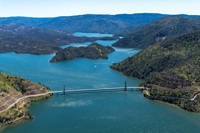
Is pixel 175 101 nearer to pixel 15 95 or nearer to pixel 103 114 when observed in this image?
pixel 103 114

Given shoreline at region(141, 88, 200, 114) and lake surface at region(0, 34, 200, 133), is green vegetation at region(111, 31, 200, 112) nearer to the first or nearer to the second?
shoreline at region(141, 88, 200, 114)

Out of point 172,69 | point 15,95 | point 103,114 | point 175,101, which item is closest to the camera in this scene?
point 103,114

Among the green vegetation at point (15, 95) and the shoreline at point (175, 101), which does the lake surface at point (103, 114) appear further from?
the green vegetation at point (15, 95)

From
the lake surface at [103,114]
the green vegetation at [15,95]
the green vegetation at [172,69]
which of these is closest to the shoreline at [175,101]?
the green vegetation at [172,69]

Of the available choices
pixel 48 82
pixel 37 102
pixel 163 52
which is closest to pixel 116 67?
pixel 163 52

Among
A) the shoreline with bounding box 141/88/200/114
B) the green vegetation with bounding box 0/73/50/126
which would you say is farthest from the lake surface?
the green vegetation with bounding box 0/73/50/126

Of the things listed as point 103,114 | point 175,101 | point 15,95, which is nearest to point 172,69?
point 175,101

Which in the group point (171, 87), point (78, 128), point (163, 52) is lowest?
point (78, 128)

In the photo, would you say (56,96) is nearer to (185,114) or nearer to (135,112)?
(135,112)
